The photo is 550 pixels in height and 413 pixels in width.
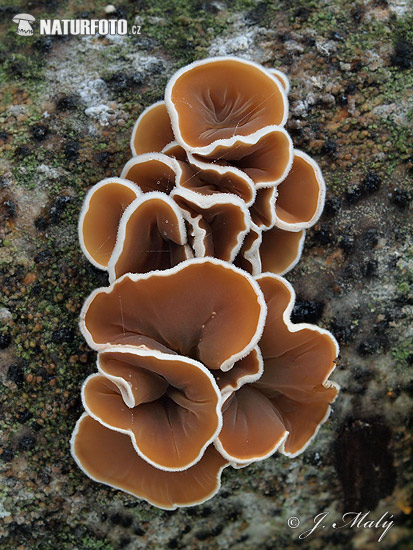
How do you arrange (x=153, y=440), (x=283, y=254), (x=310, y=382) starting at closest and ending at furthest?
(x=153, y=440), (x=310, y=382), (x=283, y=254)

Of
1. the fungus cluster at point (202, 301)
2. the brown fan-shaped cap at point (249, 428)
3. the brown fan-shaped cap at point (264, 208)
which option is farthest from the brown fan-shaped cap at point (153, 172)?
the brown fan-shaped cap at point (249, 428)

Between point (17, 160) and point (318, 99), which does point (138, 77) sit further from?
point (318, 99)

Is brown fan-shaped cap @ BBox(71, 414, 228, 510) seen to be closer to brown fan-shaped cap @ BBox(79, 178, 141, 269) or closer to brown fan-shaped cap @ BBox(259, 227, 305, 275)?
brown fan-shaped cap @ BBox(79, 178, 141, 269)

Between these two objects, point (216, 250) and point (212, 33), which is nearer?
point (216, 250)

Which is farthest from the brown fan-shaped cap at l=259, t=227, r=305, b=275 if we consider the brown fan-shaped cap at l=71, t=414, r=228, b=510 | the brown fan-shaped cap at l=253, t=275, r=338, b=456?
the brown fan-shaped cap at l=71, t=414, r=228, b=510

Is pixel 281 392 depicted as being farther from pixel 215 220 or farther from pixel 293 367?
pixel 215 220

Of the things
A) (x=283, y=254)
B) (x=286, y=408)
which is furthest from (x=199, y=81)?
(x=286, y=408)

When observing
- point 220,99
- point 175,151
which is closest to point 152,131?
point 175,151
